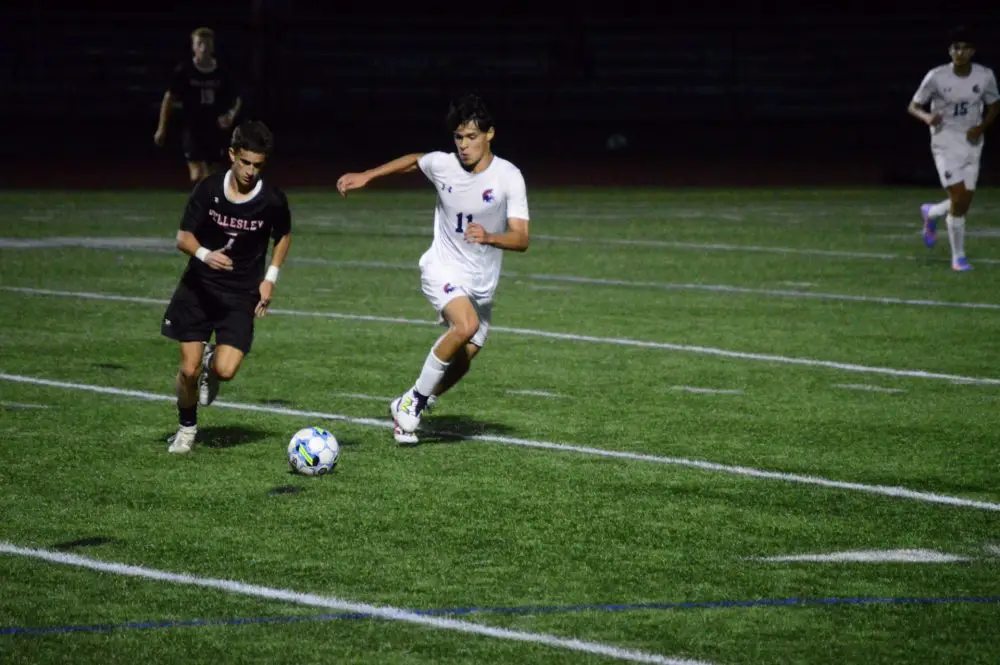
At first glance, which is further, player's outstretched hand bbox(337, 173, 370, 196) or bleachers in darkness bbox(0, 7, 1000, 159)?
bleachers in darkness bbox(0, 7, 1000, 159)

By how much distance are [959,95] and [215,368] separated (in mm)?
10233

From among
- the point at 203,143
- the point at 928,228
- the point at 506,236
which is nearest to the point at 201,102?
the point at 203,143

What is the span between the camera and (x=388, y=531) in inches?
288

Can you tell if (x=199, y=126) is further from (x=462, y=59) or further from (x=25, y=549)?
(x=462, y=59)

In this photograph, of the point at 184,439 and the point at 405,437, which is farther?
the point at 405,437

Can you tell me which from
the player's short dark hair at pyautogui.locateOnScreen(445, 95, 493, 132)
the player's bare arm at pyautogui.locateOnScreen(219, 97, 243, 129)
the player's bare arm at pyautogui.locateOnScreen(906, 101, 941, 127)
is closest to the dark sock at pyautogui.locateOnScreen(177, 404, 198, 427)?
the player's short dark hair at pyautogui.locateOnScreen(445, 95, 493, 132)

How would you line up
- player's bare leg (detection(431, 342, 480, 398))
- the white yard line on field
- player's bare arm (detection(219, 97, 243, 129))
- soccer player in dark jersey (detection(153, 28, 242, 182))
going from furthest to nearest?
1. soccer player in dark jersey (detection(153, 28, 242, 182))
2. player's bare arm (detection(219, 97, 243, 129))
3. player's bare leg (detection(431, 342, 480, 398))
4. the white yard line on field

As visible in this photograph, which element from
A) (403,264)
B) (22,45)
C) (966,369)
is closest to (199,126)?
(403,264)

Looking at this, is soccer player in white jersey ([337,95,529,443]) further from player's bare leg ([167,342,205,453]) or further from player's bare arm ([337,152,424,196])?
player's bare leg ([167,342,205,453])

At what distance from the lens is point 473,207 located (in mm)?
9406

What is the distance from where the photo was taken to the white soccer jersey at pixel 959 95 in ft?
56.9

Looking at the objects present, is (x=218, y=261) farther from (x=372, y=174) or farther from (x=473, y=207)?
(x=473, y=207)

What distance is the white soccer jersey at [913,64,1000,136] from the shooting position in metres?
17.3

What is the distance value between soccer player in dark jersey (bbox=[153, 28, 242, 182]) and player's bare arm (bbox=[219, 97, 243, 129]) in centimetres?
25
